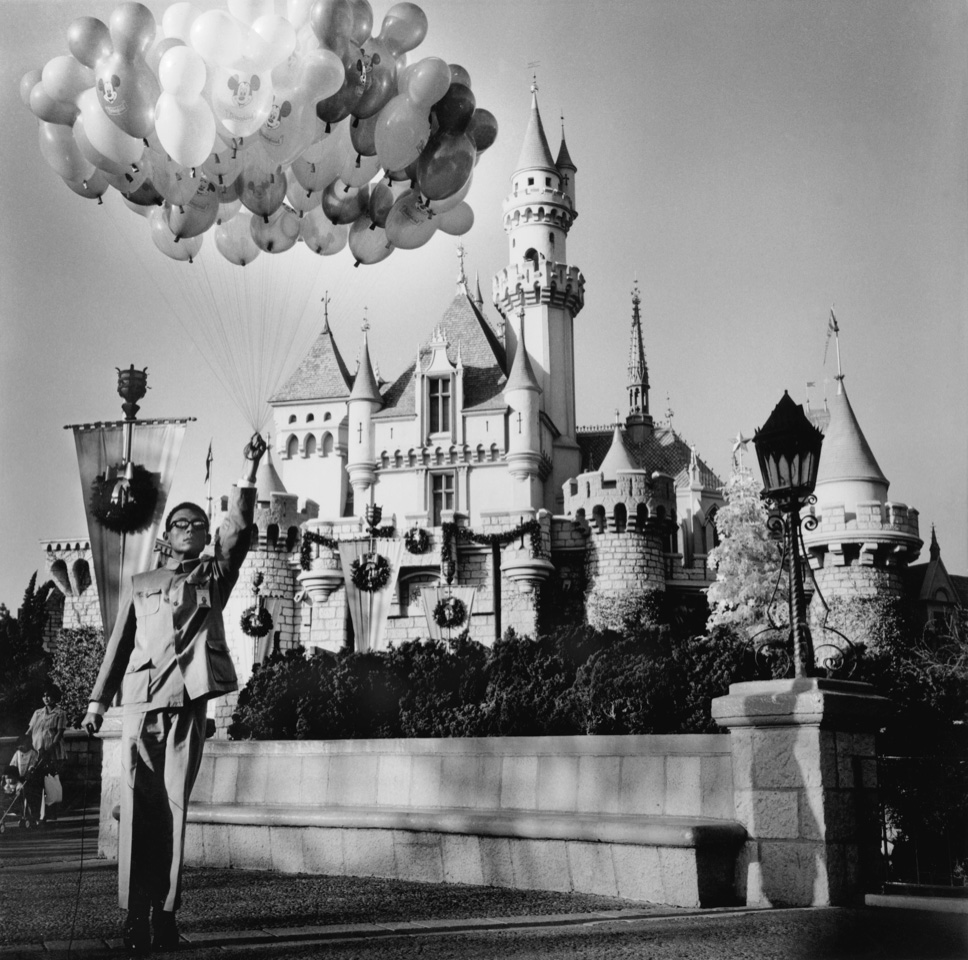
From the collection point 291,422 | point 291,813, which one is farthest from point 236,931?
point 291,422

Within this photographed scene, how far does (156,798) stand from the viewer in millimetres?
4496

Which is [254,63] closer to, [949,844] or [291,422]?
[949,844]

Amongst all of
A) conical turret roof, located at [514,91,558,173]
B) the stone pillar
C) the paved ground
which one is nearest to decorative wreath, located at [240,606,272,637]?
conical turret roof, located at [514,91,558,173]

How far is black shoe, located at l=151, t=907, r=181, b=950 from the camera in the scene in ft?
14.4

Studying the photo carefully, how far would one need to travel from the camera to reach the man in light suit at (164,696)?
4.41 metres

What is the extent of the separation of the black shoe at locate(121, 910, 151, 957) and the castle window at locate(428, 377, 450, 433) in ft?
127

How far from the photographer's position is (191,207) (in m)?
7.71

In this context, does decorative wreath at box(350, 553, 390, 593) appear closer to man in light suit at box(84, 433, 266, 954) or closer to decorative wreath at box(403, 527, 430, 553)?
decorative wreath at box(403, 527, 430, 553)

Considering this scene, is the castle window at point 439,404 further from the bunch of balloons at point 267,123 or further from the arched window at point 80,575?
the bunch of balloons at point 267,123

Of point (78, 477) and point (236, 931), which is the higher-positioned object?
point (78, 477)

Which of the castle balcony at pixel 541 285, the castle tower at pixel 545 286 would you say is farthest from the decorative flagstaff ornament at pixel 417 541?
the castle balcony at pixel 541 285

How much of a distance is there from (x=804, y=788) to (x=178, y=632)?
3.04 meters

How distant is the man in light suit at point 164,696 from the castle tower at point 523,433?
36.7 m

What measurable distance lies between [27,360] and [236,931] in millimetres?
5185
